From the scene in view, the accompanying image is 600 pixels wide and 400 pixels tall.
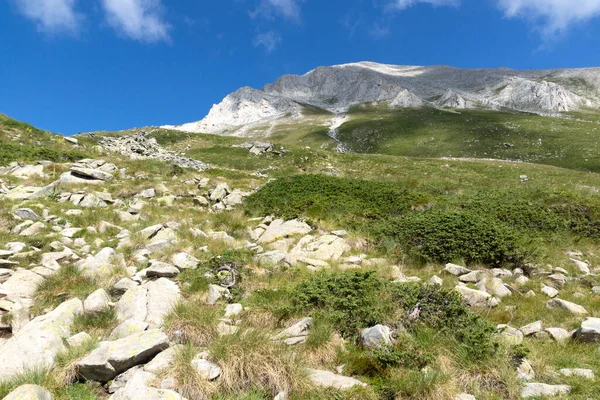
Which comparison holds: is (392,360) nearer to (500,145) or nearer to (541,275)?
(541,275)

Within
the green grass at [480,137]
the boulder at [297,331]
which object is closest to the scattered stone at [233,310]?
the boulder at [297,331]

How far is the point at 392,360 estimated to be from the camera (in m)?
4.64

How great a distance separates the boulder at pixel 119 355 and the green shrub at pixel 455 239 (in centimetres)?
785

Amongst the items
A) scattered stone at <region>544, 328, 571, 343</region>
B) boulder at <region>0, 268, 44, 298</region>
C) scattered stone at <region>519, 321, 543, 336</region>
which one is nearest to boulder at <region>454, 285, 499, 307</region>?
scattered stone at <region>519, 321, 543, 336</region>

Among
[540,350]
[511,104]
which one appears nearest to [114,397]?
[540,350]

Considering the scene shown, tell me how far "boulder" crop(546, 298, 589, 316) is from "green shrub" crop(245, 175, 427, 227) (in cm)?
665

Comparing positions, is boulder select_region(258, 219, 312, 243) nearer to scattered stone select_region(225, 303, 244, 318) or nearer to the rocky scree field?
the rocky scree field

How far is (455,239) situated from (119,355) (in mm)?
9618

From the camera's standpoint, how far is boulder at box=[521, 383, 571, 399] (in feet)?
13.7

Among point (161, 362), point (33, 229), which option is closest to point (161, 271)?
point (161, 362)

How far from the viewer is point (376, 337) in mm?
5109

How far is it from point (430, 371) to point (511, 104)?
635 feet

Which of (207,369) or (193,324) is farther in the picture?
(193,324)

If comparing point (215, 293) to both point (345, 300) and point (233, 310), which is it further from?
point (345, 300)
